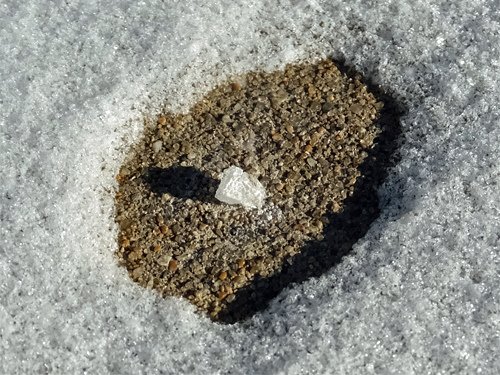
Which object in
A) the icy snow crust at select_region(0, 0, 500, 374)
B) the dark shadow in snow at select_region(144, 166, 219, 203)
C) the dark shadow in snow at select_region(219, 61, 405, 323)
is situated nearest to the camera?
the icy snow crust at select_region(0, 0, 500, 374)

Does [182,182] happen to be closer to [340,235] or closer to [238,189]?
A: [238,189]

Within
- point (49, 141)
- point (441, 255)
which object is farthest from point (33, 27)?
point (441, 255)

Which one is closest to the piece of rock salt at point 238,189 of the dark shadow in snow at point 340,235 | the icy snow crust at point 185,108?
the dark shadow in snow at point 340,235

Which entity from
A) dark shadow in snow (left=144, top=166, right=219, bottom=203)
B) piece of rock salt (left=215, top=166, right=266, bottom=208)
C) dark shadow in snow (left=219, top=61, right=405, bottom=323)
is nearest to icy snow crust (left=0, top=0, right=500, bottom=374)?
dark shadow in snow (left=219, top=61, right=405, bottom=323)

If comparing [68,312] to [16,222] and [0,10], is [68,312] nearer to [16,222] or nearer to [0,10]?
[16,222]

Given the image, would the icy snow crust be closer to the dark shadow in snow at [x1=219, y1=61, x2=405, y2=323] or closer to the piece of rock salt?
the dark shadow in snow at [x1=219, y1=61, x2=405, y2=323]

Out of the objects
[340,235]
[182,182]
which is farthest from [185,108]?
→ [340,235]
